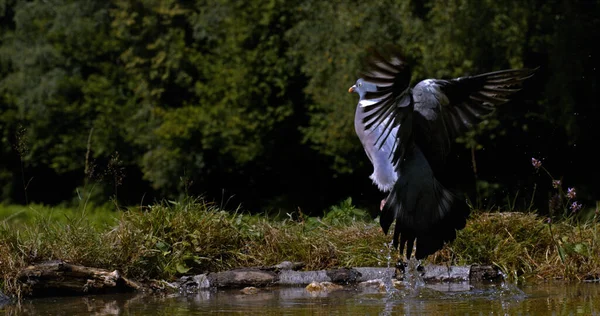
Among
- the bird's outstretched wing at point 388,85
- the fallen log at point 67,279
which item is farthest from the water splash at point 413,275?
the fallen log at point 67,279

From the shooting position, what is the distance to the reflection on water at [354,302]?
5.30 metres

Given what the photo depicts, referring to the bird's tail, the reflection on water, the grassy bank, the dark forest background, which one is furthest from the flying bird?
the dark forest background

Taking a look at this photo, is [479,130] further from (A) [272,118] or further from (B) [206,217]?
(B) [206,217]

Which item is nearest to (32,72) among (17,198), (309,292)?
(17,198)

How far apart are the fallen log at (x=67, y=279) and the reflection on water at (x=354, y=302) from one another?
0.34 ft

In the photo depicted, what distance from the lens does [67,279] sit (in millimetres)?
6285

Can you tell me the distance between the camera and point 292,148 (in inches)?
554

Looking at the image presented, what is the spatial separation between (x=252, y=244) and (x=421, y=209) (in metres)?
1.57

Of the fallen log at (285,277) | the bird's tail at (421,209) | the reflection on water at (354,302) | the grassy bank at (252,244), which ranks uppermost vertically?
the bird's tail at (421,209)

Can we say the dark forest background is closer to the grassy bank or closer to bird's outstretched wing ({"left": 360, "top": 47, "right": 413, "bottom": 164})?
the grassy bank

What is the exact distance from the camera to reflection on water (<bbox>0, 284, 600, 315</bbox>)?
5.30 metres

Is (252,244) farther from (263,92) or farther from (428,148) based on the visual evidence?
(263,92)

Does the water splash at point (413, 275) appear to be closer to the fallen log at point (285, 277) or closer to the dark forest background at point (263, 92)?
the fallen log at point (285, 277)

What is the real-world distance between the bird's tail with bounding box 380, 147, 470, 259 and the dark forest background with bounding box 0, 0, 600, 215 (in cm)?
435
